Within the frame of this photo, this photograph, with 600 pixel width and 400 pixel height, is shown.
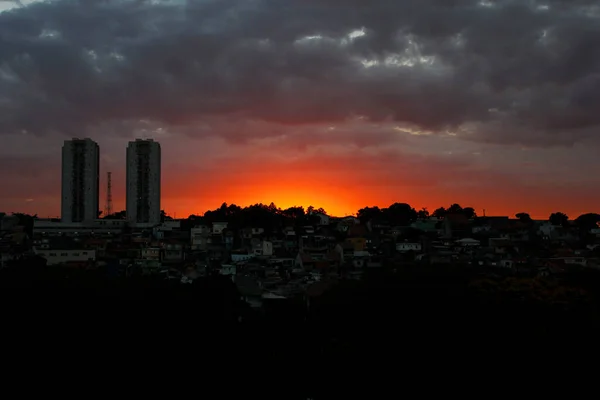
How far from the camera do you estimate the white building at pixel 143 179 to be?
61.6m

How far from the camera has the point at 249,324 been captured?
21797mm

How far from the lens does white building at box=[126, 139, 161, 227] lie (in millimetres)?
61625

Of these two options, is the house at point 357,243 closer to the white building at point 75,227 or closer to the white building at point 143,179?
the white building at point 75,227

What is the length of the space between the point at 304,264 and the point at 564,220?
117 ft

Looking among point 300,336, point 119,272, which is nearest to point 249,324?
point 300,336

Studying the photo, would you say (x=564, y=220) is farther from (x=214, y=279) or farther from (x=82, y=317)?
(x=82, y=317)

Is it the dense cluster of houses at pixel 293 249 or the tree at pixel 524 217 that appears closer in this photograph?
the dense cluster of houses at pixel 293 249

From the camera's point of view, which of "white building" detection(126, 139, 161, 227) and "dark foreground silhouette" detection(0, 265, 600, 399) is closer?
"dark foreground silhouette" detection(0, 265, 600, 399)

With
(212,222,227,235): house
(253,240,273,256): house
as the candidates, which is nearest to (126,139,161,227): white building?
(212,222,227,235): house

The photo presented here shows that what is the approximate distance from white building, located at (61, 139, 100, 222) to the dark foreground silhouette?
1600 inches

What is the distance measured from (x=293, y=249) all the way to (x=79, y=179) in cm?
2609

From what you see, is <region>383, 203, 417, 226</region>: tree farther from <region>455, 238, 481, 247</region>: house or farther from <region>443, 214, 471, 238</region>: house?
<region>455, 238, 481, 247</region>: house

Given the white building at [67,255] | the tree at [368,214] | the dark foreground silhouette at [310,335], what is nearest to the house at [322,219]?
the tree at [368,214]

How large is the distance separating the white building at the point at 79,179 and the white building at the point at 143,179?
3318mm
